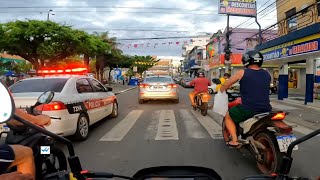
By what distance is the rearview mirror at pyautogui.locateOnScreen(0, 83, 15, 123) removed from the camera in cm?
217

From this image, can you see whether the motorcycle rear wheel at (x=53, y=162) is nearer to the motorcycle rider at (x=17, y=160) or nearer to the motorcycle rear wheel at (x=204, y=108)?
the motorcycle rider at (x=17, y=160)

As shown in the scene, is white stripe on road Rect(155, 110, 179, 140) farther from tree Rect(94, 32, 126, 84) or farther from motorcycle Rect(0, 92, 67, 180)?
tree Rect(94, 32, 126, 84)

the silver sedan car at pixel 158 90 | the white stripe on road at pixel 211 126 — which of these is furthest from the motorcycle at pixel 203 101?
the silver sedan car at pixel 158 90

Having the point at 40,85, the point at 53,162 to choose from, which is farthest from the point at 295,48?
the point at 53,162

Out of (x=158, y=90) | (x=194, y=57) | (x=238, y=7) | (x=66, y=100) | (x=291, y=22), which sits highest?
(x=238, y=7)

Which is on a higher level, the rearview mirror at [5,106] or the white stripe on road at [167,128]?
the rearview mirror at [5,106]

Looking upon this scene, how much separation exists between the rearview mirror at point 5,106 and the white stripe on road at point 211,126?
22.4ft

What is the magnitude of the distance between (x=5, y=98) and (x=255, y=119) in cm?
428

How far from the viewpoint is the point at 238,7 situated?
122ft

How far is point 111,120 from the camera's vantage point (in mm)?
12023

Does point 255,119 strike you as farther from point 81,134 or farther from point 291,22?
point 291,22

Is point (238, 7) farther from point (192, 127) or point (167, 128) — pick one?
point (167, 128)

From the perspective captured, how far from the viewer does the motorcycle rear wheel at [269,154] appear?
5.27 metres

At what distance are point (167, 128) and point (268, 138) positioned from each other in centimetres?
486
